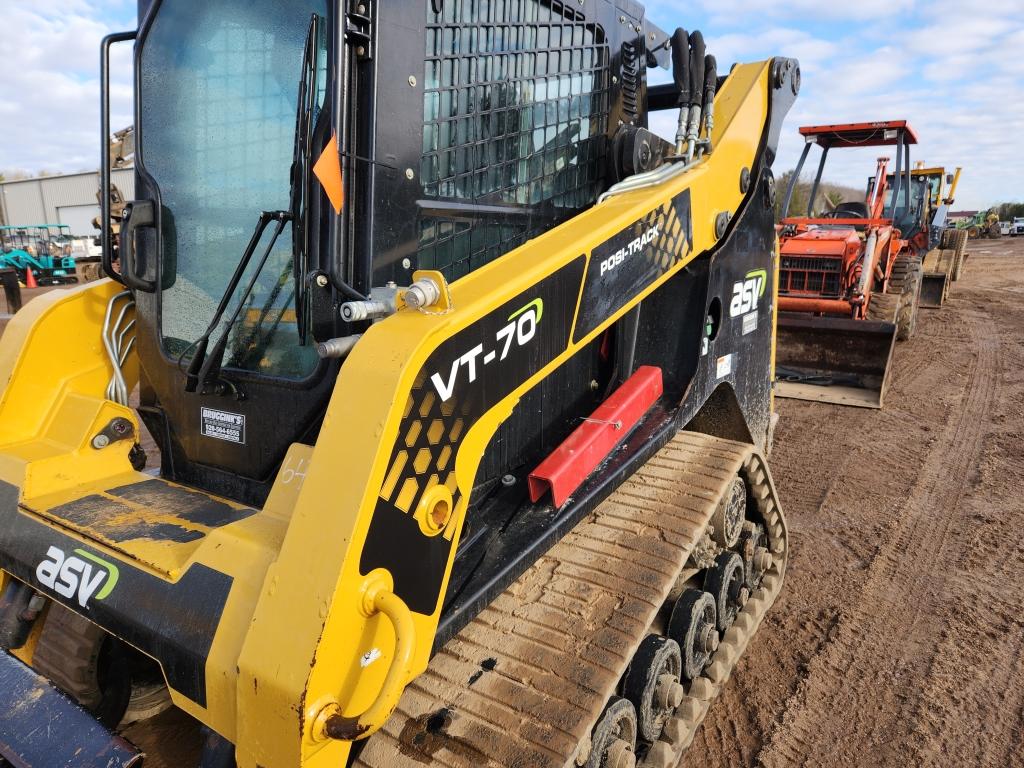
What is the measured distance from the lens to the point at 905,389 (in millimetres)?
7270

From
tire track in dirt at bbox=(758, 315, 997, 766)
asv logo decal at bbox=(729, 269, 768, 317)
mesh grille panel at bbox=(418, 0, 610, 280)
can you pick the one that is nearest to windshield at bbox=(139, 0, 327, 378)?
mesh grille panel at bbox=(418, 0, 610, 280)

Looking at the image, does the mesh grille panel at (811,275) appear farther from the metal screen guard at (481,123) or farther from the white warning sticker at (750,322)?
the metal screen guard at (481,123)

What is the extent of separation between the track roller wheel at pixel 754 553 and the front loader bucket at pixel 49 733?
2.35m

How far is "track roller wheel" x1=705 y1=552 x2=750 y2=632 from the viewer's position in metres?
2.62

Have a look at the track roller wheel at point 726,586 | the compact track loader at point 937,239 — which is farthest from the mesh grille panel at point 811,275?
the track roller wheel at point 726,586

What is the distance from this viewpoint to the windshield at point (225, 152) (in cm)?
187

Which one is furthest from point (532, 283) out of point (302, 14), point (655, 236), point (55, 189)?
point (55, 189)

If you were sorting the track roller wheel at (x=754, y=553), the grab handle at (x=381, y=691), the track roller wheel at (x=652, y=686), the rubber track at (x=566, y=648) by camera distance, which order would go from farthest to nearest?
the track roller wheel at (x=754, y=553), the track roller wheel at (x=652, y=686), the rubber track at (x=566, y=648), the grab handle at (x=381, y=691)

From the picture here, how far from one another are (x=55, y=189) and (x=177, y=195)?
45.6 m

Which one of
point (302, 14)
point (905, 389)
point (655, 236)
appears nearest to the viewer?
point (302, 14)

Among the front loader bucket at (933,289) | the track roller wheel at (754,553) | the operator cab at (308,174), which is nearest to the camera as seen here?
the operator cab at (308,174)

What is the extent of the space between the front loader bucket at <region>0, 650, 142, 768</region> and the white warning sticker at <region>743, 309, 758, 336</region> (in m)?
2.60

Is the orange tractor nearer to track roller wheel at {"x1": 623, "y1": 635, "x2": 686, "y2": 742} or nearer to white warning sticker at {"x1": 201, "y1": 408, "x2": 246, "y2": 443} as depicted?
track roller wheel at {"x1": 623, "y1": 635, "x2": 686, "y2": 742}

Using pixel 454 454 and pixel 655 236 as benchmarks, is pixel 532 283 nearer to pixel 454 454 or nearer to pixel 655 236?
pixel 454 454
